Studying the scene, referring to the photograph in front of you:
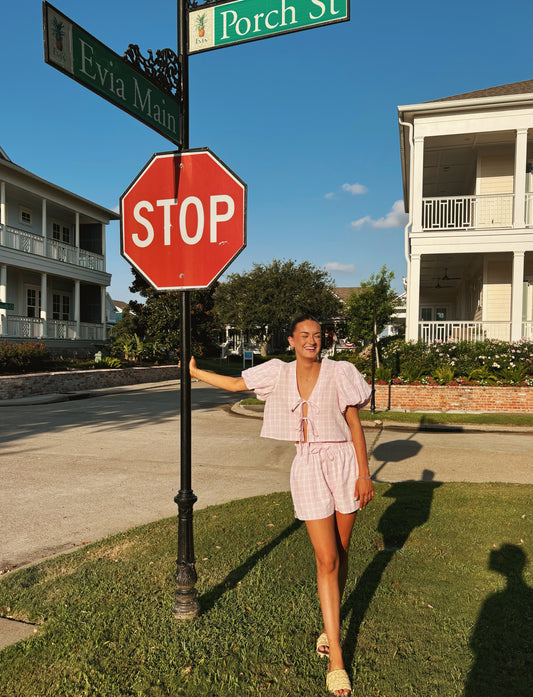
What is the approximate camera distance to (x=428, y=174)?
2064 centimetres

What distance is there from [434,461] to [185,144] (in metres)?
6.82

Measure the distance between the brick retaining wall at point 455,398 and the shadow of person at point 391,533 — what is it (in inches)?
276

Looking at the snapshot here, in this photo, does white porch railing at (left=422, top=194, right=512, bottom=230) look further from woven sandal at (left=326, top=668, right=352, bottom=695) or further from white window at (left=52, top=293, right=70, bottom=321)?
white window at (left=52, top=293, right=70, bottom=321)

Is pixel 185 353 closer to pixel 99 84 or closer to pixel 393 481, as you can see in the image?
pixel 99 84

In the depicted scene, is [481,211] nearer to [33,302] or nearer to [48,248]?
[48,248]

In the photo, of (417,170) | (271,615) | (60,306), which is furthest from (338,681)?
(60,306)

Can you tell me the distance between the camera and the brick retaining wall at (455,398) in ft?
45.8

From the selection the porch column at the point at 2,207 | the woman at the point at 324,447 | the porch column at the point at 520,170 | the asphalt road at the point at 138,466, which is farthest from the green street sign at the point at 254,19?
the porch column at the point at 2,207

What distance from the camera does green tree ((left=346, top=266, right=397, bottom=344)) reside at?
19.9 m

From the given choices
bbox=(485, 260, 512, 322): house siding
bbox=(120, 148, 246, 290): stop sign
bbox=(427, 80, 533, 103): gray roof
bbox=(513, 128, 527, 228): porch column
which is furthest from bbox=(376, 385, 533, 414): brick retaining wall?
bbox=(120, 148, 246, 290): stop sign

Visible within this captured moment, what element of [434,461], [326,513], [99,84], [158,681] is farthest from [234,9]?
[434,461]

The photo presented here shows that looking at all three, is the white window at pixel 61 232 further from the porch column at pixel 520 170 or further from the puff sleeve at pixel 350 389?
the puff sleeve at pixel 350 389

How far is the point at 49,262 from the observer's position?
24.9m

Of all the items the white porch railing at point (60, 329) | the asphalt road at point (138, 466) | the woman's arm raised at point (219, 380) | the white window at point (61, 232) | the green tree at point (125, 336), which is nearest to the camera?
the woman's arm raised at point (219, 380)
